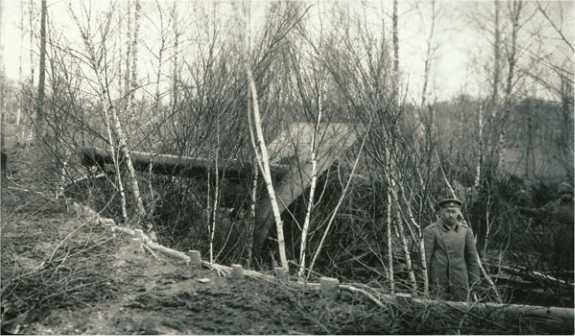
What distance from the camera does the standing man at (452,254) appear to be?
6.37 metres

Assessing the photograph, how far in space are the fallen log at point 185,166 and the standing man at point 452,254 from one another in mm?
3584

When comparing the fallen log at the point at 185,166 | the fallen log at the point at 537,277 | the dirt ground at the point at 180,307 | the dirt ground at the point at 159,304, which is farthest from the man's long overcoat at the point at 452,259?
the fallen log at the point at 185,166

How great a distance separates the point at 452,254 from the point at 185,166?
5.13 m

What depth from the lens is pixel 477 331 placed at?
5.01 meters

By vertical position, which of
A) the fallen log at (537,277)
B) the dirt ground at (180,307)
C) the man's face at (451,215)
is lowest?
the fallen log at (537,277)

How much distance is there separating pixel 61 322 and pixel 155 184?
5.70m

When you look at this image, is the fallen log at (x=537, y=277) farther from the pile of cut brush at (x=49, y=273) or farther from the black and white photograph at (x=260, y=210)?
the pile of cut brush at (x=49, y=273)

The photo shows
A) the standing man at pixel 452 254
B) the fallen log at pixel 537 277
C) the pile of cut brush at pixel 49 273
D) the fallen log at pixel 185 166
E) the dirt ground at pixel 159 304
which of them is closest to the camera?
→ the dirt ground at pixel 159 304

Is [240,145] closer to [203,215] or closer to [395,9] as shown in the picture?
[203,215]

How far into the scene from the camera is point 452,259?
6.40 metres

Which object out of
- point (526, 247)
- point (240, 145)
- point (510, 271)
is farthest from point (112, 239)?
point (526, 247)

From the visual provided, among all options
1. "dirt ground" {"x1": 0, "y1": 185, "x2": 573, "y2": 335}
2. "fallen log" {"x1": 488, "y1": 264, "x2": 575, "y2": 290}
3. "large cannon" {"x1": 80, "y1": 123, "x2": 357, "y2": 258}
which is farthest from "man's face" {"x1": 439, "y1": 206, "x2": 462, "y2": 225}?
"fallen log" {"x1": 488, "y1": 264, "x2": 575, "y2": 290}

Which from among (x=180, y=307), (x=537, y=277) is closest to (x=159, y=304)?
(x=180, y=307)

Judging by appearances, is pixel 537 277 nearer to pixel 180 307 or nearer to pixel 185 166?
pixel 185 166
